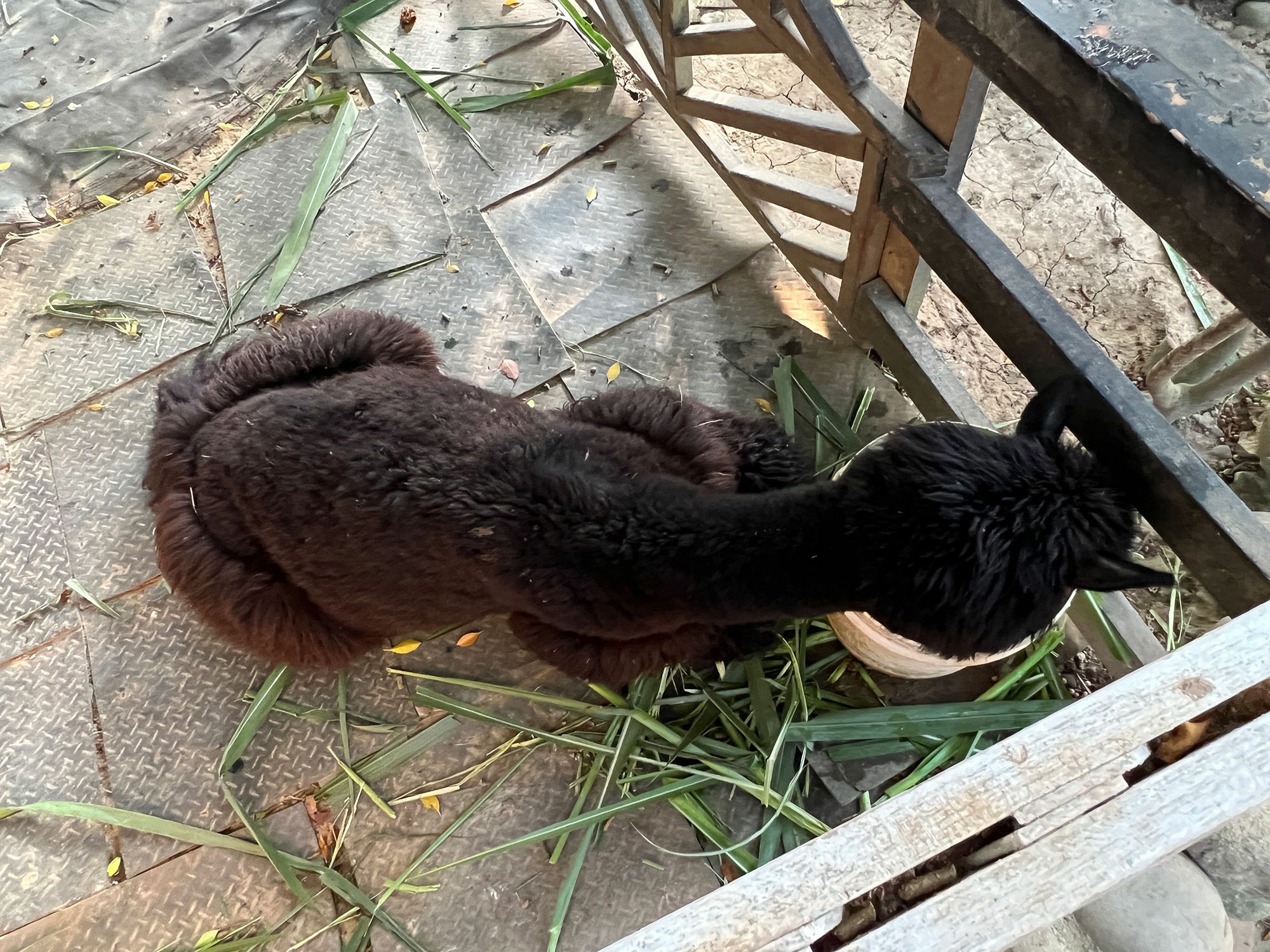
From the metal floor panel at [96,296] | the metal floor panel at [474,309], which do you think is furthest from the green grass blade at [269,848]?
the metal floor panel at [96,296]

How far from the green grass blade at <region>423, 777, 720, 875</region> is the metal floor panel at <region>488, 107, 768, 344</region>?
1.48m

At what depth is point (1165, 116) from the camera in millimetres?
1018

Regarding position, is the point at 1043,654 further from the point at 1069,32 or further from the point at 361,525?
the point at 361,525

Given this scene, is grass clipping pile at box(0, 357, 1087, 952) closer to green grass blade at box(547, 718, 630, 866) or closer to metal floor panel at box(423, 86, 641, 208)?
green grass blade at box(547, 718, 630, 866)

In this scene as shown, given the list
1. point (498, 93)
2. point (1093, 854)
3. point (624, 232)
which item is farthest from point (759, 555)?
point (498, 93)

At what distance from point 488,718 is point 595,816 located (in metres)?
0.41

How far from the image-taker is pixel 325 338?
2121 millimetres

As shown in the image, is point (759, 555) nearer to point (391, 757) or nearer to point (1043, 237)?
point (391, 757)

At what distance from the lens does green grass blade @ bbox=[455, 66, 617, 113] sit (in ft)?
9.91

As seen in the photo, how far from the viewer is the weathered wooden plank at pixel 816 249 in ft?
7.80

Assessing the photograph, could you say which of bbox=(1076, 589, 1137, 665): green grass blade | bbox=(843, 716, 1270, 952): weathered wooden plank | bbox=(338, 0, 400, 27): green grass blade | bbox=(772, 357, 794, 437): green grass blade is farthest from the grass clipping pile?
bbox=(338, 0, 400, 27): green grass blade

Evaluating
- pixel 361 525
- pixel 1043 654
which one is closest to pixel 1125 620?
pixel 1043 654

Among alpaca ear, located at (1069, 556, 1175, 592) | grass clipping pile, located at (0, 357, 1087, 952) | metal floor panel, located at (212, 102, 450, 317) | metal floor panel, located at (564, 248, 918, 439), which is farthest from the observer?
metal floor panel, located at (212, 102, 450, 317)

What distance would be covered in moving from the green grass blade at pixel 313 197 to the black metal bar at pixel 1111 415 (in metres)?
2.13
